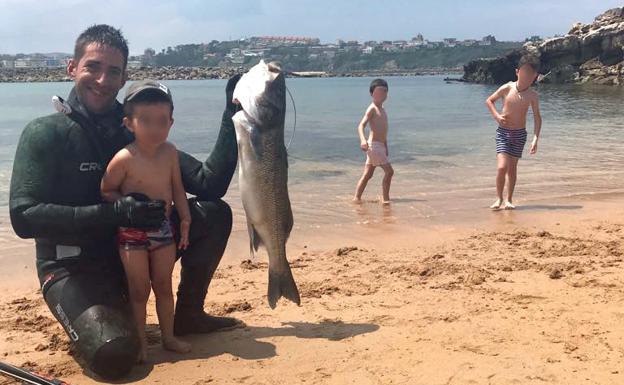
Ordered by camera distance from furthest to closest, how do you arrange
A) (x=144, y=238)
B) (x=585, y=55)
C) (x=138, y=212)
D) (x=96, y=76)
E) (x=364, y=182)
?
(x=585, y=55), (x=364, y=182), (x=96, y=76), (x=144, y=238), (x=138, y=212)

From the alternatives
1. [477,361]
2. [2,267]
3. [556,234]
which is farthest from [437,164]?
[477,361]

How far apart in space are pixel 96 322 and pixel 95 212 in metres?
0.64

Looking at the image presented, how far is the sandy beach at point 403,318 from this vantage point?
3.79 metres

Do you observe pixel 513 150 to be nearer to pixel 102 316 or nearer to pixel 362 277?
pixel 362 277

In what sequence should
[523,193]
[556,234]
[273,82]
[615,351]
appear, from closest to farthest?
1. [273,82]
2. [615,351]
3. [556,234]
4. [523,193]

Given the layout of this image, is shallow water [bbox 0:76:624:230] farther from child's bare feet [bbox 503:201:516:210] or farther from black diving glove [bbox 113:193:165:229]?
black diving glove [bbox 113:193:165:229]

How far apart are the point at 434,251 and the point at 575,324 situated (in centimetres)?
239

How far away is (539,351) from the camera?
12.8ft

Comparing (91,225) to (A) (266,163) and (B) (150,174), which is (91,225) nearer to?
(B) (150,174)

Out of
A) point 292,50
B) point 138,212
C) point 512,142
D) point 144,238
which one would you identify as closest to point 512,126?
point 512,142

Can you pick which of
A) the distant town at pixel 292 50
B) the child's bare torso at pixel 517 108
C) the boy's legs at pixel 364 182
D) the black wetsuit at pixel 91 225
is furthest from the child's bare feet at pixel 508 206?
the distant town at pixel 292 50

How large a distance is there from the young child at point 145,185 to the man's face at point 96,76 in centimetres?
19

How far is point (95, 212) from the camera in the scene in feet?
12.4

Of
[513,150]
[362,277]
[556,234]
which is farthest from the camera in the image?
[513,150]
